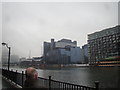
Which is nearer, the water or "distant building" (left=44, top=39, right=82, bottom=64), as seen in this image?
the water

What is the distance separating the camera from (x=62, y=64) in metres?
142

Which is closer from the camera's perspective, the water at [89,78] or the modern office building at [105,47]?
the water at [89,78]

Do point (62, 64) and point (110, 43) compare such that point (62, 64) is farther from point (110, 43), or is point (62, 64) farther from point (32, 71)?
point (32, 71)

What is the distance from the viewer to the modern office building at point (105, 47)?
120062 mm

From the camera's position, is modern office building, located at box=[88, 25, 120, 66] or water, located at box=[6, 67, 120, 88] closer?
water, located at box=[6, 67, 120, 88]

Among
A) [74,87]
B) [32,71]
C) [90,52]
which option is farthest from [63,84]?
[90,52]

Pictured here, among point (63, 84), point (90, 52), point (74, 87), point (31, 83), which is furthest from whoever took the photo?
point (90, 52)

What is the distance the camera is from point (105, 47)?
138250 millimetres

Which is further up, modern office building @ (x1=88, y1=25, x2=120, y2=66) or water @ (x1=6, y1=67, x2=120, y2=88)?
modern office building @ (x1=88, y1=25, x2=120, y2=66)

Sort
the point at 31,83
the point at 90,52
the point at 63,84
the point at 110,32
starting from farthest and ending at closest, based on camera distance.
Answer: the point at 90,52 → the point at 110,32 → the point at 63,84 → the point at 31,83

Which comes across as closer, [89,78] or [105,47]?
[89,78]

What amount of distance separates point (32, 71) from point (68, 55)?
457 feet

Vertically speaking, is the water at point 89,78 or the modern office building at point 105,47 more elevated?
the modern office building at point 105,47

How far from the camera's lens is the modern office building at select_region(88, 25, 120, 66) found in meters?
120
